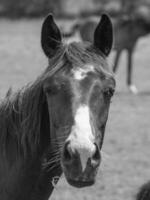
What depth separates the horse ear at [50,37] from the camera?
10.2ft

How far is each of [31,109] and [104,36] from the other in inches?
22.8

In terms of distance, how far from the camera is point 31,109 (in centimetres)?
303

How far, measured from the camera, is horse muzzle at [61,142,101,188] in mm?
2531

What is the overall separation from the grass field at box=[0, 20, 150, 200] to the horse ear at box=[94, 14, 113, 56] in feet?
1.96

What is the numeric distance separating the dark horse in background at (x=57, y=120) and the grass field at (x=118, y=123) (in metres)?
0.30

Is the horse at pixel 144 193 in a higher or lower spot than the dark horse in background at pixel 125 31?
higher

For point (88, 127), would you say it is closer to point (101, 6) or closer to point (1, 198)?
point (1, 198)

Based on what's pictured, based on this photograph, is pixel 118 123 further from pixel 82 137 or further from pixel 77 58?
pixel 82 137

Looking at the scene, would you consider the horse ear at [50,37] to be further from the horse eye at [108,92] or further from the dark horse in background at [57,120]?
the horse eye at [108,92]

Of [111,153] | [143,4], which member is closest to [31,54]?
[143,4]

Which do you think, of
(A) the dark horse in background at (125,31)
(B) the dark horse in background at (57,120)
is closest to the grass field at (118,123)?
(B) the dark horse in background at (57,120)

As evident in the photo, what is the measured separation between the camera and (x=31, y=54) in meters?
20.5

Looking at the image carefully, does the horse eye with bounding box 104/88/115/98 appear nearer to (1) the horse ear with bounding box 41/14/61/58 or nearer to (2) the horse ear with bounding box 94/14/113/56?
(2) the horse ear with bounding box 94/14/113/56

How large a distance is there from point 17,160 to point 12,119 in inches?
9.1
